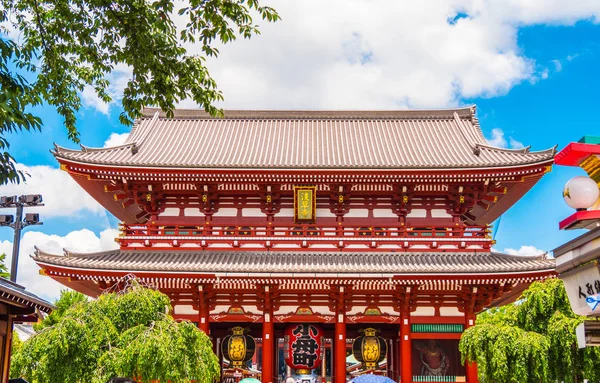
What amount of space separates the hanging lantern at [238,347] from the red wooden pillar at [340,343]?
304 centimetres

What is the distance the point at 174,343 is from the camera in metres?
13.1

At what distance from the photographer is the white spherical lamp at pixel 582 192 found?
19.4ft

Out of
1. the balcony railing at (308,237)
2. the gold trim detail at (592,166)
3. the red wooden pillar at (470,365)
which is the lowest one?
the red wooden pillar at (470,365)

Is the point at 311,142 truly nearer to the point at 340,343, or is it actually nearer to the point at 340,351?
the point at 340,343

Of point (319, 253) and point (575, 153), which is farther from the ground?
point (319, 253)

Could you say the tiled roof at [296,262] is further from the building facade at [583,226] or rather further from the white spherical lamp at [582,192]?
the white spherical lamp at [582,192]

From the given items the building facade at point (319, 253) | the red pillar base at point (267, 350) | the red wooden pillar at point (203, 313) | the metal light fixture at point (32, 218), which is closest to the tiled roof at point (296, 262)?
the building facade at point (319, 253)

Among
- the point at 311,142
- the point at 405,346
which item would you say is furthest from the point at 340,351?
the point at 311,142

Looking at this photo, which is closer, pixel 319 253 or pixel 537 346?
pixel 537 346

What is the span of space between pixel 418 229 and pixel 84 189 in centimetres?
1280

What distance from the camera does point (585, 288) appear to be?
6262 mm

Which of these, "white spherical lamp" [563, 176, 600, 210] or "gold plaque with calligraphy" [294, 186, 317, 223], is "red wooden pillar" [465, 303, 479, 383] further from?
"white spherical lamp" [563, 176, 600, 210]

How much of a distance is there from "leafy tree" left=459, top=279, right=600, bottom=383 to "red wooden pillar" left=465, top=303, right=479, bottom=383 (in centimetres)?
311

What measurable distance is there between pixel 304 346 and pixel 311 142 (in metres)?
9.13
